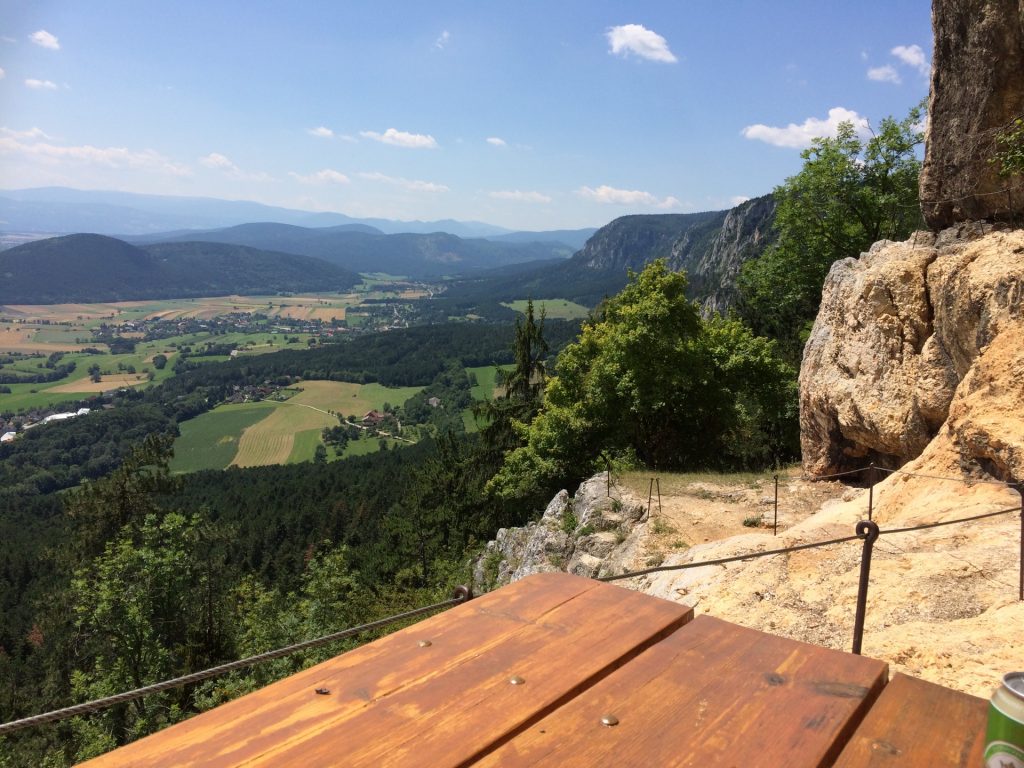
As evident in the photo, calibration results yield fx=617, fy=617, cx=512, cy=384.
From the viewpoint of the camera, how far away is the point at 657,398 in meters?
20.2

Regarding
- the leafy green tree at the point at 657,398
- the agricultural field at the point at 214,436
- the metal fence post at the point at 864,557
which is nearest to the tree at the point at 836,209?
the leafy green tree at the point at 657,398

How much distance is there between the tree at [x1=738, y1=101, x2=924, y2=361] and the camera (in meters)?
25.2

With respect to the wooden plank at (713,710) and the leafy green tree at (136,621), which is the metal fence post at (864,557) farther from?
the leafy green tree at (136,621)

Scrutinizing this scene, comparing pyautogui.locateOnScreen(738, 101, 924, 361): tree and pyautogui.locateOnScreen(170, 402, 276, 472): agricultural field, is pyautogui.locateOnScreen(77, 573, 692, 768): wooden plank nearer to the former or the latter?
pyautogui.locateOnScreen(738, 101, 924, 361): tree

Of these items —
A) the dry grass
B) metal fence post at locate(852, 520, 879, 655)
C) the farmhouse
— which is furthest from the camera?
the dry grass

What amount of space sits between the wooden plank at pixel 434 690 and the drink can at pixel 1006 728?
0.85 m

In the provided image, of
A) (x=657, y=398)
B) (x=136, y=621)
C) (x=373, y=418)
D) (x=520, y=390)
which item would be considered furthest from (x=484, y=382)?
(x=136, y=621)

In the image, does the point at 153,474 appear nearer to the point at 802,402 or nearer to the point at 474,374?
the point at 802,402

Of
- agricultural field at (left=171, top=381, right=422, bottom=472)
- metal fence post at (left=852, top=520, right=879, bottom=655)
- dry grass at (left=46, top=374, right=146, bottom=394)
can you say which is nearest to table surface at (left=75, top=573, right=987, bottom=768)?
metal fence post at (left=852, top=520, right=879, bottom=655)

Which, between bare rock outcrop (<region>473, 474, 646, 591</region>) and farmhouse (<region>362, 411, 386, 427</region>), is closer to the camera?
A: bare rock outcrop (<region>473, 474, 646, 591</region>)

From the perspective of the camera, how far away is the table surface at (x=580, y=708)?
4.64 feet

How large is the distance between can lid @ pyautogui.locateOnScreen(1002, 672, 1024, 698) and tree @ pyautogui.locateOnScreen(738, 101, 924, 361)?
27.4m

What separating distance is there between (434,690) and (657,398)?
19.2 metres

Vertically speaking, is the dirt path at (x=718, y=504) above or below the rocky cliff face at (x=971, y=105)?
below
